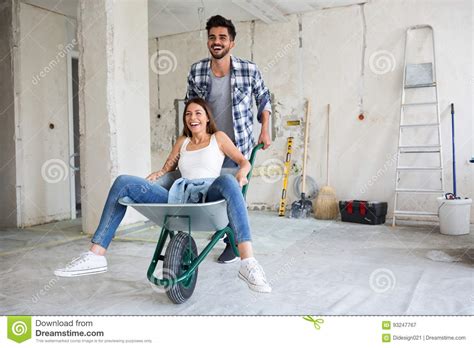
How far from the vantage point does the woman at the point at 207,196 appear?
1.82m

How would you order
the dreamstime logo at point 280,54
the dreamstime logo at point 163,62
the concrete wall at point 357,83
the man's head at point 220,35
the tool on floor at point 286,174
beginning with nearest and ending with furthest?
the man's head at point 220,35 → the concrete wall at point 357,83 → the tool on floor at point 286,174 → the dreamstime logo at point 280,54 → the dreamstime logo at point 163,62

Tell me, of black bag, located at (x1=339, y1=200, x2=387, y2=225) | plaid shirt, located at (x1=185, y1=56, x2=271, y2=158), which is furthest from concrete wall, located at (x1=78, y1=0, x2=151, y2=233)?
black bag, located at (x1=339, y1=200, x2=387, y2=225)

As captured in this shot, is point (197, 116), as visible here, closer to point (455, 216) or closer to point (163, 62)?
point (455, 216)

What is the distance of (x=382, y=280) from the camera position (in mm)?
2354

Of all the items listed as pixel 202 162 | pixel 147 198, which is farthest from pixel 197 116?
pixel 147 198

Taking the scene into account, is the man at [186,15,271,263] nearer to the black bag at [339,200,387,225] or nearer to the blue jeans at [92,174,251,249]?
the blue jeans at [92,174,251,249]

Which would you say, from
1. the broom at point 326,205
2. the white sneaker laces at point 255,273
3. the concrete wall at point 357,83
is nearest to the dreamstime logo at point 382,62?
the concrete wall at point 357,83

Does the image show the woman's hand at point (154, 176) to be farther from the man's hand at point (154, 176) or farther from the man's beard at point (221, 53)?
the man's beard at point (221, 53)

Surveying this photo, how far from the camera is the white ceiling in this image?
4.66 metres

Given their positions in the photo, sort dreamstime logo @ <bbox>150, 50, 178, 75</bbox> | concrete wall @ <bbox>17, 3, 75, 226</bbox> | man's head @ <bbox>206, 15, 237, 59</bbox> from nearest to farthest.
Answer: man's head @ <bbox>206, 15, 237, 59</bbox>, concrete wall @ <bbox>17, 3, 75, 226</bbox>, dreamstime logo @ <bbox>150, 50, 178, 75</bbox>

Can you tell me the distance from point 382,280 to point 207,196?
1167mm

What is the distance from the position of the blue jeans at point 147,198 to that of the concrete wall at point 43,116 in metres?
3.08

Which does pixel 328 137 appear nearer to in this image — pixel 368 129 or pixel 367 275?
pixel 368 129

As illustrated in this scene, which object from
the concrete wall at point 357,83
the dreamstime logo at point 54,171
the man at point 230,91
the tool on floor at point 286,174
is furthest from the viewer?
the tool on floor at point 286,174
